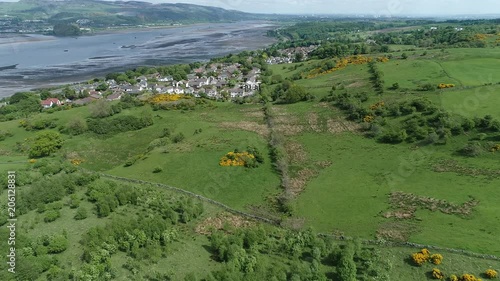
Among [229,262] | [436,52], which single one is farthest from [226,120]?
[436,52]

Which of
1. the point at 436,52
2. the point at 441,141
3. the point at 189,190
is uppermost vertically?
the point at 436,52

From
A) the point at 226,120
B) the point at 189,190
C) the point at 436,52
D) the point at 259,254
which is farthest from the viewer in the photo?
the point at 436,52

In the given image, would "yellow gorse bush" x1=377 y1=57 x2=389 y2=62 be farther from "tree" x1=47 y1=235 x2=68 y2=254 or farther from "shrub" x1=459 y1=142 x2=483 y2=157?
"tree" x1=47 y1=235 x2=68 y2=254

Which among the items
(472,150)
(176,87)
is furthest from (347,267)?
(176,87)

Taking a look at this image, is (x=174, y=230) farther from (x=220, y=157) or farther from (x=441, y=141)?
(x=441, y=141)

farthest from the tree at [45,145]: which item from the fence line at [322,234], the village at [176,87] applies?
the village at [176,87]

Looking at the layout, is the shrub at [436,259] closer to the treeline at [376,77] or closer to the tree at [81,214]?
the tree at [81,214]

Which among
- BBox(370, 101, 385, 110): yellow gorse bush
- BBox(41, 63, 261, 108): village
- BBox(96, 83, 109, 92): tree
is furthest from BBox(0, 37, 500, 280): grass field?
BBox(96, 83, 109, 92): tree
